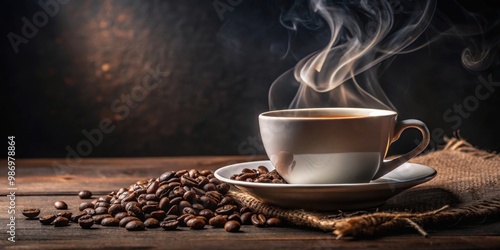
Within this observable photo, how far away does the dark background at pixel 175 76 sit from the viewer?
2.37 m

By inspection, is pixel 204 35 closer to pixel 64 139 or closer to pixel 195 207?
pixel 64 139

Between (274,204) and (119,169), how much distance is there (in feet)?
2.90

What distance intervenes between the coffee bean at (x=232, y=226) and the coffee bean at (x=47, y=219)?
34 cm

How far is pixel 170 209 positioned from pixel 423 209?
48 cm

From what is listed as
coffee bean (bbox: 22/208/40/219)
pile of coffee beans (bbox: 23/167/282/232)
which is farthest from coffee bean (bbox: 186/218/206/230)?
coffee bean (bbox: 22/208/40/219)

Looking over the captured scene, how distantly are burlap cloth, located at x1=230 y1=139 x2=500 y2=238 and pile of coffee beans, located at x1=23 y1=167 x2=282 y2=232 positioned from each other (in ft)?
0.13

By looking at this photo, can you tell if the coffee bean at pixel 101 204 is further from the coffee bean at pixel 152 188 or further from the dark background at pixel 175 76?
the dark background at pixel 175 76

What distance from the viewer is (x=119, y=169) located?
195 centimetres

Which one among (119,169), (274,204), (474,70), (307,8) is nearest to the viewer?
(274,204)

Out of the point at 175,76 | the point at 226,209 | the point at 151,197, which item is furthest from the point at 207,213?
the point at 175,76

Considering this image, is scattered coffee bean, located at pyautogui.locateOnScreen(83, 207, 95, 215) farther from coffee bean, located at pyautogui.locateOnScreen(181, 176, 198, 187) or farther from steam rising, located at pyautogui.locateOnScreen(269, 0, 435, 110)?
steam rising, located at pyautogui.locateOnScreen(269, 0, 435, 110)

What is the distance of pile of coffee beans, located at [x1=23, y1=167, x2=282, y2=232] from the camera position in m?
1.16

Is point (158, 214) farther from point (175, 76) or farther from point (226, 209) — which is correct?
point (175, 76)

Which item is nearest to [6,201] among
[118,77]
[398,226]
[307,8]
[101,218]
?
[101,218]
